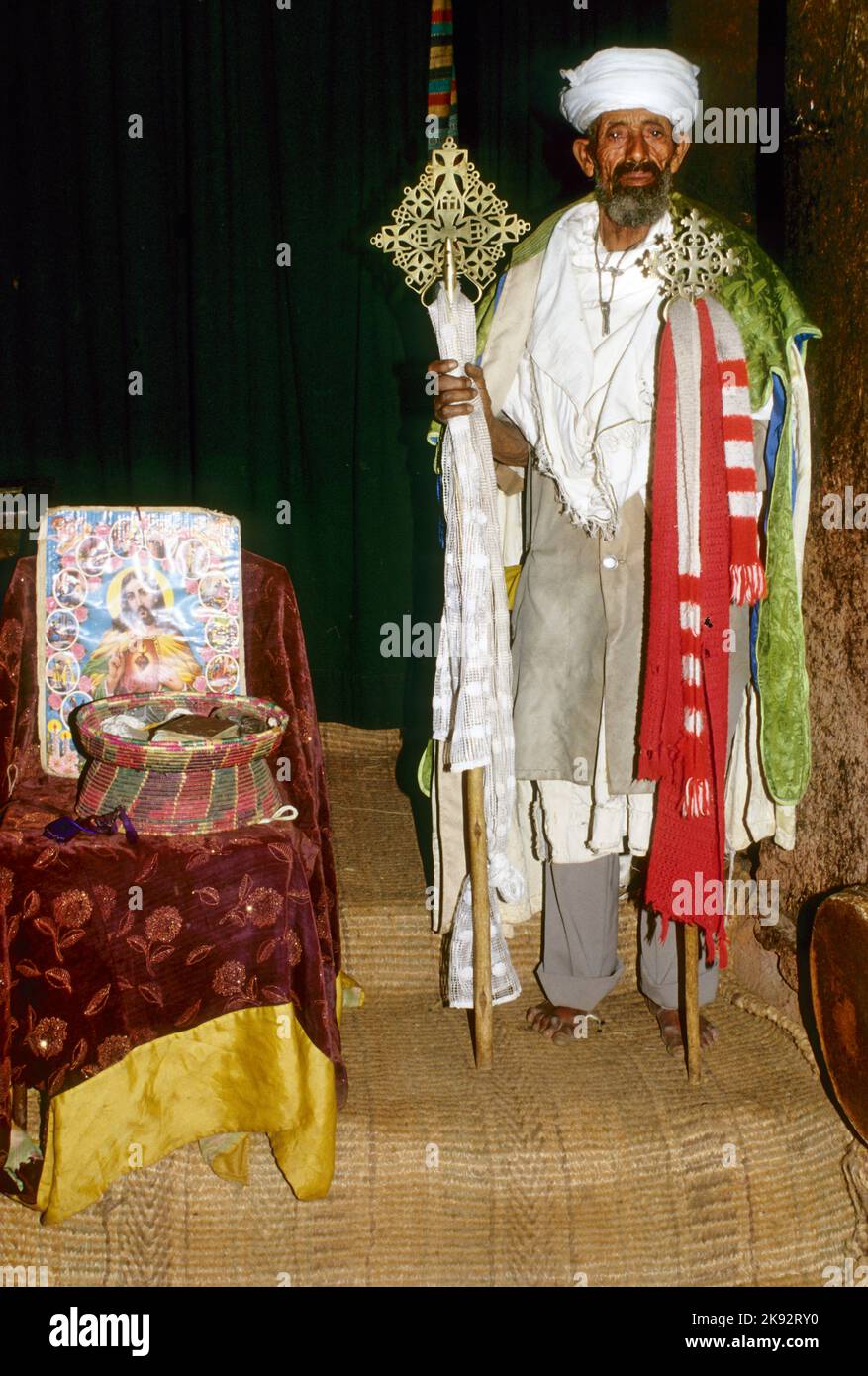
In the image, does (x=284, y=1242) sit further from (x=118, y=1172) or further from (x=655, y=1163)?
(x=655, y=1163)

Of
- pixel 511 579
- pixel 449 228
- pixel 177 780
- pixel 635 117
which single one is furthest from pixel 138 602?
pixel 635 117

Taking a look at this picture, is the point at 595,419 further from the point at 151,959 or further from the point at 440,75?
the point at 440,75

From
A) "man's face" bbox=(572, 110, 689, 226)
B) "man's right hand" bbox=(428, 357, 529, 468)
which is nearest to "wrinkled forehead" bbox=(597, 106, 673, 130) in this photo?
"man's face" bbox=(572, 110, 689, 226)

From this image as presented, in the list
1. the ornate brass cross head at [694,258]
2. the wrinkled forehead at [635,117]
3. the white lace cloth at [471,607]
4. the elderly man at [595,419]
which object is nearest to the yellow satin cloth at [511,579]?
the elderly man at [595,419]

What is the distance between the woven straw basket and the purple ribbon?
0.02 meters

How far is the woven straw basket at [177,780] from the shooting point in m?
2.02

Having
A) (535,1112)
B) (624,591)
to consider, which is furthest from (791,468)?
(535,1112)

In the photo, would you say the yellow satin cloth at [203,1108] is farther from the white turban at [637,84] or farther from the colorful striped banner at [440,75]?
the colorful striped banner at [440,75]

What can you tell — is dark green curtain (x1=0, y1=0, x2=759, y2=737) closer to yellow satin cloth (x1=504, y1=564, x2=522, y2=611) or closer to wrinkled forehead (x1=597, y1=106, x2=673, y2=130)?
yellow satin cloth (x1=504, y1=564, x2=522, y2=611)

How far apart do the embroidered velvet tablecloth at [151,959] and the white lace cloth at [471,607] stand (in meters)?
0.41

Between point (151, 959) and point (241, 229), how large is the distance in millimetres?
2556

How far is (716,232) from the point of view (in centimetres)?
223

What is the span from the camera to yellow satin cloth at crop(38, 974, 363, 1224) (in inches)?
78.5

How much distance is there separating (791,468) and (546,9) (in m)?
2.28
